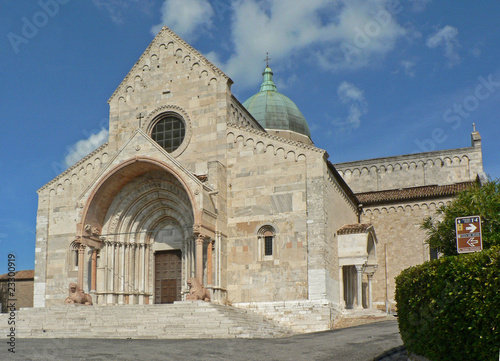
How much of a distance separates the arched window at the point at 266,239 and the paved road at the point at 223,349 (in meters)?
7.27

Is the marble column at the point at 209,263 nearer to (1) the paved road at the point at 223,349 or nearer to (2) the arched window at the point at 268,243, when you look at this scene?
(2) the arched window at the point at 268,243

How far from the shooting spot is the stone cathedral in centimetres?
2645

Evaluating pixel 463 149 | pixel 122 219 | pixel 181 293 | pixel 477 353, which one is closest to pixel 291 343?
pixel 477 353

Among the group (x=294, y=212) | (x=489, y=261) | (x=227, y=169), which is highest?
(x=227, y=169)

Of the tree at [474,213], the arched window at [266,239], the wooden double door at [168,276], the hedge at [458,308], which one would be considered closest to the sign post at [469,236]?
the hedge at [458,308]

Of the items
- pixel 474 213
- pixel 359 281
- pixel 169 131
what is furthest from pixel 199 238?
pixel 474 213

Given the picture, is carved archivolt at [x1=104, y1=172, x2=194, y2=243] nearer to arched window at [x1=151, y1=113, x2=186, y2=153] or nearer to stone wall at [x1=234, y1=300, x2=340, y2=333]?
arched window at [x1=151, y1=113, x2=186, y2=153]

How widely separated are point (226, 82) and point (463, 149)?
1876 centimetres

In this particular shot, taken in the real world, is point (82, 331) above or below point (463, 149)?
below

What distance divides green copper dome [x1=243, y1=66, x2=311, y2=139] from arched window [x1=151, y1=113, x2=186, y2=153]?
47.0 feet

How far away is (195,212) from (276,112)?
21.1 m

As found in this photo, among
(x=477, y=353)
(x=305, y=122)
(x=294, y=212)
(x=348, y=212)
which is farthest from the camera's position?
(x=305, y=122)

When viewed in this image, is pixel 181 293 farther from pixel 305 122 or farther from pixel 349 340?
pixel 305 122

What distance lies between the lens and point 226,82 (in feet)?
96.2
